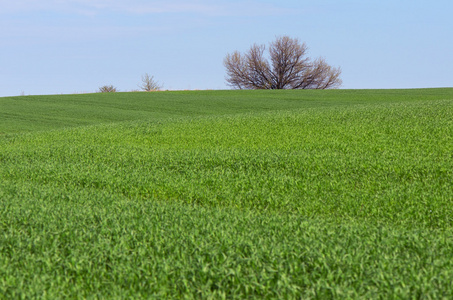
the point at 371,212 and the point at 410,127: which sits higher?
the point at 410,127

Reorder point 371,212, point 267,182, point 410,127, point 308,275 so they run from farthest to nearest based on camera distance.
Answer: point 410,127 < point 267,182 < point 371,212 < point 308,275

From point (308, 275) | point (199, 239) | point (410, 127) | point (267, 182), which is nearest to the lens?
point (308, 275)

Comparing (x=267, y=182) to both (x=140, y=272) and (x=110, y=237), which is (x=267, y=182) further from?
(x=140, y=272)

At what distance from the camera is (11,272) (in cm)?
349

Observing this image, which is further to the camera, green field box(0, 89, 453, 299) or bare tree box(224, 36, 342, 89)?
bare tree box(224, 36, 342, 89)

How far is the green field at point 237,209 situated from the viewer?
3.21 m

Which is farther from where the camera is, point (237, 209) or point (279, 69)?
point (279, 69)

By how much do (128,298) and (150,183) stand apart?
12.9 ft

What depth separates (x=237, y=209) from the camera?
5.75 metres

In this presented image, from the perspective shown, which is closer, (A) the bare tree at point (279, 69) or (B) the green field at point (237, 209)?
(B) the green field at point (237, 209)

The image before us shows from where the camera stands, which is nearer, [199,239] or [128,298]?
[128,298]

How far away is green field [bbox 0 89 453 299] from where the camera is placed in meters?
3.21

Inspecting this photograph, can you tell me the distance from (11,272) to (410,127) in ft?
30.1

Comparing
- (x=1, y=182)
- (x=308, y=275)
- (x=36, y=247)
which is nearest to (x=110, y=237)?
(x=36, y=247)
